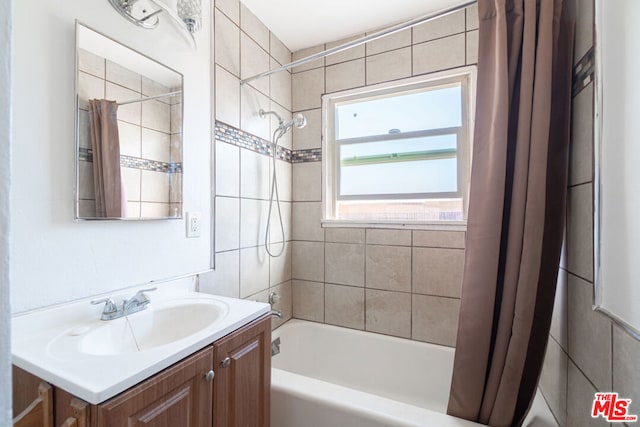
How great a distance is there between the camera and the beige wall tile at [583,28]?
0.90 metres

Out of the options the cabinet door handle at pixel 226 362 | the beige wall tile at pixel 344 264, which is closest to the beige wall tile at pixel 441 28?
the beige wall tile at pixel 344 264

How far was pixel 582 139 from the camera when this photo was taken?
37.4 inches

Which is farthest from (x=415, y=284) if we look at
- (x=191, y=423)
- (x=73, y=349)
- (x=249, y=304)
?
(x=73, y=349)

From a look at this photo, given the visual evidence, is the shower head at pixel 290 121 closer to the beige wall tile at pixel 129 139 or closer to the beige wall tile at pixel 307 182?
the beige wall tile at pixel 307 182

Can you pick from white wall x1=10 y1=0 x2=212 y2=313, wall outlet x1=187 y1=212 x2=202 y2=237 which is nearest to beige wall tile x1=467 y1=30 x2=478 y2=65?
white wall x1=10 y1=0 x2=212 y2=313

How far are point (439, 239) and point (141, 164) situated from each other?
169cm

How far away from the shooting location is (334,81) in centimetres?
215

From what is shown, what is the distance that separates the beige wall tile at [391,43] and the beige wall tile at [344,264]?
1.38 metres

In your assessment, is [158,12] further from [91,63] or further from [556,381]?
[556,381]

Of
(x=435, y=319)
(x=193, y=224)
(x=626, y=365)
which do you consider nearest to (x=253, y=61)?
(x=193, y=224)

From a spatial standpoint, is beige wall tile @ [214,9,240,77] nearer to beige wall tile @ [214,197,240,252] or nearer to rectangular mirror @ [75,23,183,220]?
rectangular mirror @ [75,23,183,220]

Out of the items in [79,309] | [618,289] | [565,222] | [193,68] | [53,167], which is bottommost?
[79,309]

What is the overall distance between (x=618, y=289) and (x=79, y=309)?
164cm

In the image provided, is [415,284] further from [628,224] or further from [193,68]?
[193,68]
